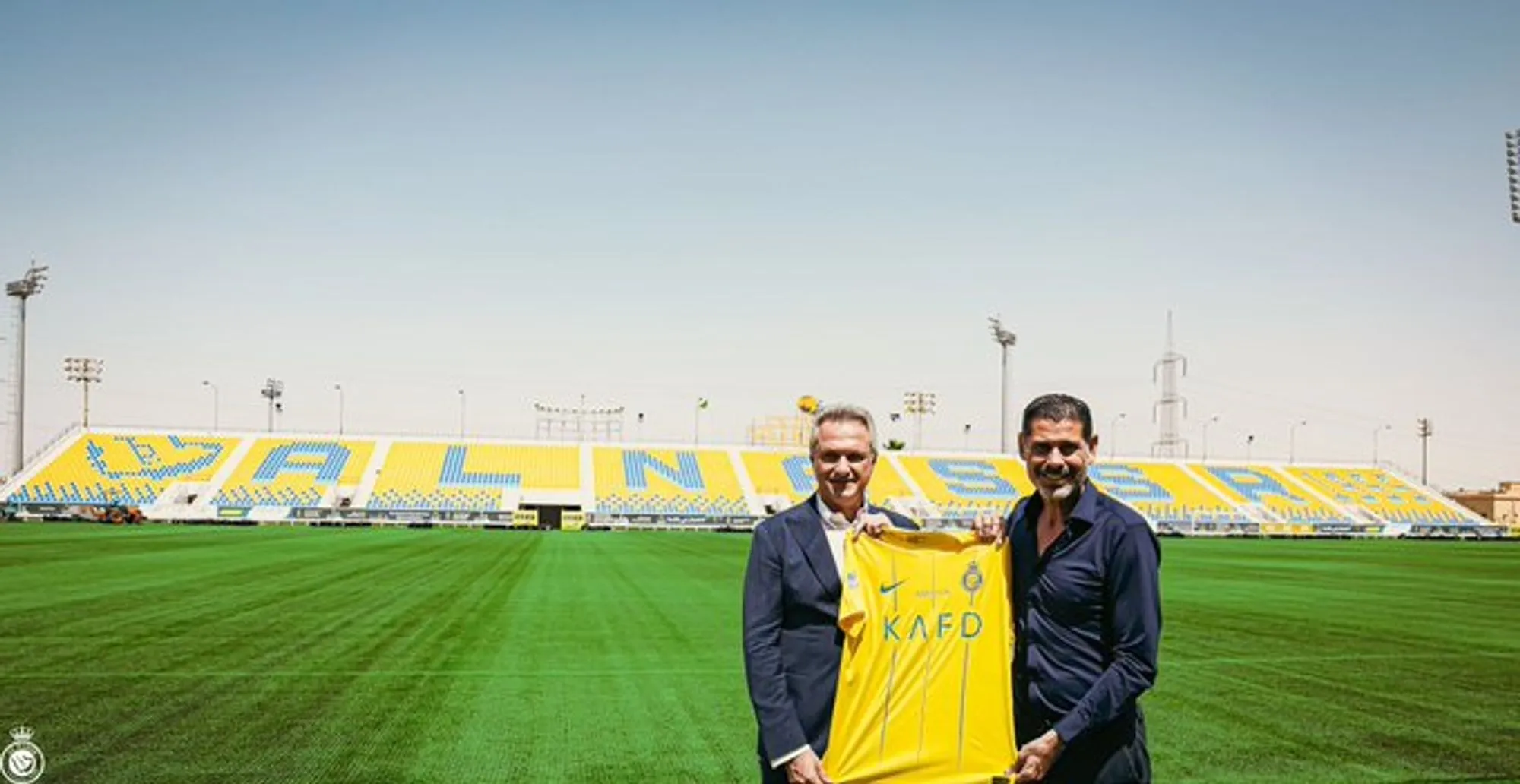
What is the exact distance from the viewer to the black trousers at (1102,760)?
3.68 m

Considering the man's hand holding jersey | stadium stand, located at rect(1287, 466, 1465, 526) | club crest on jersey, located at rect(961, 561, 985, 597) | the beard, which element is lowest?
stadium stand, located at rect(1287, 466, 1465, 526)

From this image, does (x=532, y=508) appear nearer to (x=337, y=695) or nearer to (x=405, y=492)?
(x=405, y=492)

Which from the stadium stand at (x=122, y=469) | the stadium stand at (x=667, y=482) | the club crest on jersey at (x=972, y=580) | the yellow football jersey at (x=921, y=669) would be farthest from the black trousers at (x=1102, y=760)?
the stadium stand at (x=122, y=469)

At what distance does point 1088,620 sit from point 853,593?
0.78 m

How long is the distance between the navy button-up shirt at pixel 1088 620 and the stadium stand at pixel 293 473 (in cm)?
6202

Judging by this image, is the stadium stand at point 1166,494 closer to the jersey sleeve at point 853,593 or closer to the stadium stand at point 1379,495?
the stadium stand at point 1379,495

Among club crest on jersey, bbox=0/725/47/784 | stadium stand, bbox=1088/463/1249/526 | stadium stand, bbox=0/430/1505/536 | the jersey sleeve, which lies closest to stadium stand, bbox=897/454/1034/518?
stadium stand, bbox=0/430/1505/536

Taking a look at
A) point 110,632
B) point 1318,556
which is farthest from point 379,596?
point 1318,556

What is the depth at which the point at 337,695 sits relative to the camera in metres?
9.45

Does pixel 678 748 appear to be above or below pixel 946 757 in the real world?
below

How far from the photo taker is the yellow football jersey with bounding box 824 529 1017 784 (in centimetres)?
354

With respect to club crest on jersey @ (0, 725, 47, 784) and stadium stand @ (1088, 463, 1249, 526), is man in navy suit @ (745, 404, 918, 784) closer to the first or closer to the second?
club crest on jersey @ (0, 725, 47, 784)

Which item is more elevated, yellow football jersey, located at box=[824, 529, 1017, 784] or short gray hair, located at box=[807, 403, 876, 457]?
short gray hair, located at box=[807, 403, 876, 457]

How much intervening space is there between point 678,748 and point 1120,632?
15.7 ft
